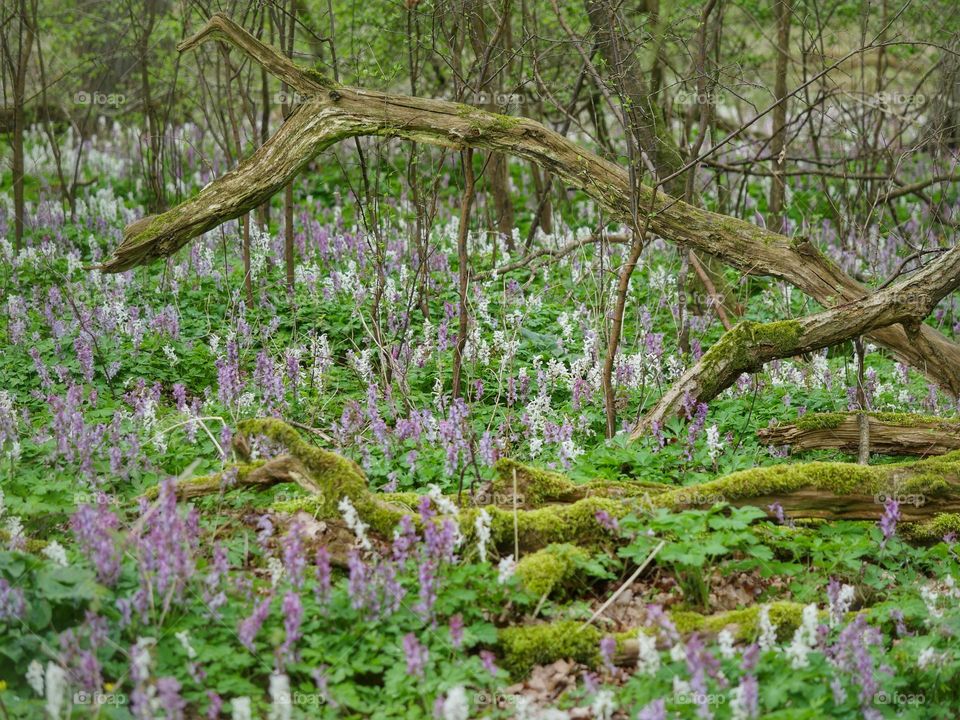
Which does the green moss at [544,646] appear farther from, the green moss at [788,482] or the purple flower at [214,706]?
the purple flower at [214,706]

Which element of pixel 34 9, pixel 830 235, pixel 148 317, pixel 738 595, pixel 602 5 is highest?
pixel 34 9

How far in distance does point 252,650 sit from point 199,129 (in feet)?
46.2

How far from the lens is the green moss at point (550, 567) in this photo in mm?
4133

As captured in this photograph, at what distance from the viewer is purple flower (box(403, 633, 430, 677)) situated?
11.0 ft

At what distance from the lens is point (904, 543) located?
15.6 ft

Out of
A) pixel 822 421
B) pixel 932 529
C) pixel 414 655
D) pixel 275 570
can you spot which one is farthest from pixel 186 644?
pixel 822 421

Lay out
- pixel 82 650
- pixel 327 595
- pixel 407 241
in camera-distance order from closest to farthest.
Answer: pixel 82 650, pixel 327 595, pixel 407 241

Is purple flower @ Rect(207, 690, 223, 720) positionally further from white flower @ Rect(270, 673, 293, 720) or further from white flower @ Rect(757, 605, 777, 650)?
white flower @ Rect(757, 605, 777, 650)

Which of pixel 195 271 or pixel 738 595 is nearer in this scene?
pixel 738 595

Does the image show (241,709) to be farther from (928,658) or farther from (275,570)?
(928,658)

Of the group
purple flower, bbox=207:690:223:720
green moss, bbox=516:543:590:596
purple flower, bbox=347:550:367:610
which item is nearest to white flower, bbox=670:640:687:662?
green moss, bbox=516:543:590:596

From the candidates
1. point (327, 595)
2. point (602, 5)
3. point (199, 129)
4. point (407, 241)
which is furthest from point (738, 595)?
point (199, 129)

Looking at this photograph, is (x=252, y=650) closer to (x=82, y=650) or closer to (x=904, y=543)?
(x=82, y=650)

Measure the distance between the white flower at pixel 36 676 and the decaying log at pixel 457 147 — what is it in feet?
11.5
